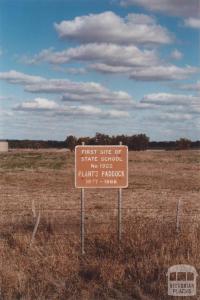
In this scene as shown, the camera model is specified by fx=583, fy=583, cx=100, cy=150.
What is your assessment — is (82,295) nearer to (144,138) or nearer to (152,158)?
(152,158)

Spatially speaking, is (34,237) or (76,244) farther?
(34,237)

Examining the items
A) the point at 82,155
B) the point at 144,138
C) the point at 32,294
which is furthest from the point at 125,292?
the point at 144,138

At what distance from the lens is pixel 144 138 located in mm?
137375

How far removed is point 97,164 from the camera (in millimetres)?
11344

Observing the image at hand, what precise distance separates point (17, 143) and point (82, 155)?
537ft

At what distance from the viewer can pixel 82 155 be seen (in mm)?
11320

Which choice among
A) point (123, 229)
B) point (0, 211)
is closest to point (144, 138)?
point (0, 211)

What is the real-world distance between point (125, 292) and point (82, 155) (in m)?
3.65

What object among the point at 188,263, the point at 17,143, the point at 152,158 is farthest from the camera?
the point at 17,143

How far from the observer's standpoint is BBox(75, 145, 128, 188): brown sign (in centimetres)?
1133

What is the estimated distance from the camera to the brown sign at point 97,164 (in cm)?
1133

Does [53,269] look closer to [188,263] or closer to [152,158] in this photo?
[188,263]

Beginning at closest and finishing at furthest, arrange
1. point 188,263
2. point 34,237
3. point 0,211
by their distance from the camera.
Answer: point 188,263 → point 34,237 → point 0,211

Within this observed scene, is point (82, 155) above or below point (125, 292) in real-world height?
above
